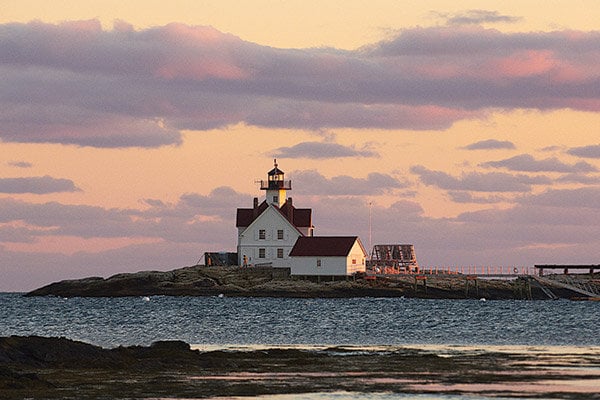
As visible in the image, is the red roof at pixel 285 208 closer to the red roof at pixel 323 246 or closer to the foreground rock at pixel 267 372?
the red roof at pixel 323 246

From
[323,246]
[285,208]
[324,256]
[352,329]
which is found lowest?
[352,329]

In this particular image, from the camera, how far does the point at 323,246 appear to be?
359 ft

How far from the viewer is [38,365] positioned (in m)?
32.3

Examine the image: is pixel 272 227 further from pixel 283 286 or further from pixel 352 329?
pixel 352 329

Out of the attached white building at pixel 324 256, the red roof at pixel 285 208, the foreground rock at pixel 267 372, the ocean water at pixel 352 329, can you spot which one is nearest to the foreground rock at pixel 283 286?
the attached white building at pixel 324 256

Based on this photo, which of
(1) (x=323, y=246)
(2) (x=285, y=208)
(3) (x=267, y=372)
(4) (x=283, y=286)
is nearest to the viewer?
(3) (x=267, y=372)

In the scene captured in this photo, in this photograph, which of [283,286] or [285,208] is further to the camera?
[285,208]

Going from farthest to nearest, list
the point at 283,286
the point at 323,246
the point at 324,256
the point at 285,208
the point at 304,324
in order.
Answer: the point at 285,208
the point at 323,246
the point at 324,256
the point at 283,286
the point at 304,324

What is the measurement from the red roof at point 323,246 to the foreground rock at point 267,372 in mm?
68208

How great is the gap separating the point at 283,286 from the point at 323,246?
554 cm

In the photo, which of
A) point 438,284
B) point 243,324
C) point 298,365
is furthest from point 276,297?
point 298,365

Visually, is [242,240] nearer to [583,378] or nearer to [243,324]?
[243,324]

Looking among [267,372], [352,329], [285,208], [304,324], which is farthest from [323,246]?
[267,372]

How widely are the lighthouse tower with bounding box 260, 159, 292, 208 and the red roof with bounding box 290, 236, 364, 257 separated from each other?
6745 mm
